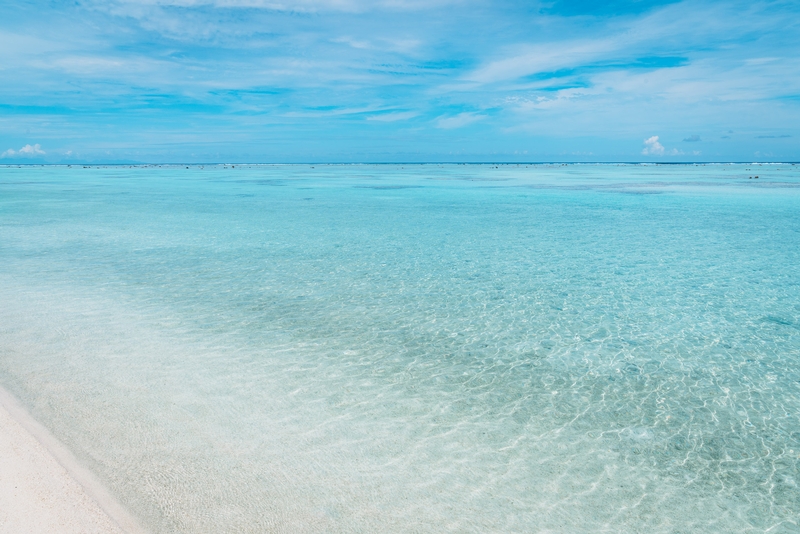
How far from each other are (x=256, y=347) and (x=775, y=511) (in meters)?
5.65

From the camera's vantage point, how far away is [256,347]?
6.79 m

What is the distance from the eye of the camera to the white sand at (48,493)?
132 inches

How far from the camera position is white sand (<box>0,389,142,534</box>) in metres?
3.37

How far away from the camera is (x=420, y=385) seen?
5785mm

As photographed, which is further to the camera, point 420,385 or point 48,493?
point 420,385

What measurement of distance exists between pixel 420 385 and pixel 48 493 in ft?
11.5

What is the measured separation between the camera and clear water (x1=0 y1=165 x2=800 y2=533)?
12.8 ft

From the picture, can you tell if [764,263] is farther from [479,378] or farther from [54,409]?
[54,409]

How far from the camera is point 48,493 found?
3664mm

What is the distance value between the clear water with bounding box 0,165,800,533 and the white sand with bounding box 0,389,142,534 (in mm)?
139

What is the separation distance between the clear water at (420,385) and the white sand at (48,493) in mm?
139

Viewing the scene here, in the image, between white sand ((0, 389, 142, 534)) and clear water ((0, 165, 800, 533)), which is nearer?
white sand ((0, 389, 142, 534))

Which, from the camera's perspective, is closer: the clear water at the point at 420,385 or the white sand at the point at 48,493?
the white sand at the point at 48,493

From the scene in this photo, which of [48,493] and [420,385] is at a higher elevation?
[48,493]
